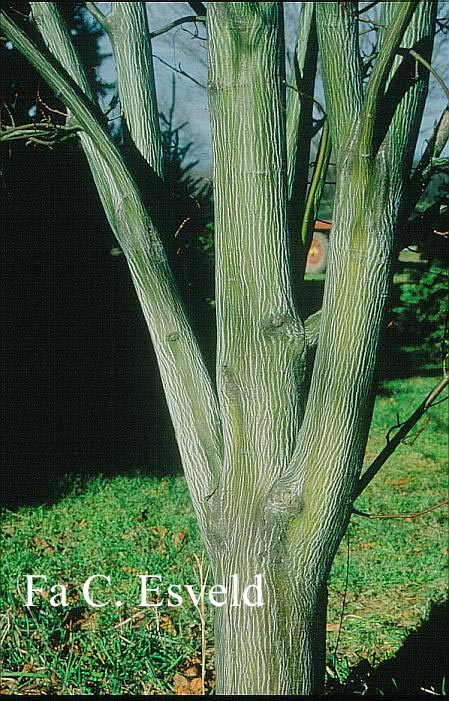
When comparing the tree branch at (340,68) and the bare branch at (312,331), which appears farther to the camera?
the bare branch at (312,331)

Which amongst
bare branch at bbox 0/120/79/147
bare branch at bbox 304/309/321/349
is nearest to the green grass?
bare branch at bbox 304/309/321/349

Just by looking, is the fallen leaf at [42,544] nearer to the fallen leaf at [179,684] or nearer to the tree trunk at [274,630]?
the fallen leaf at [179,684]

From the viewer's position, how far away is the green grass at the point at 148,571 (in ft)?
10.6

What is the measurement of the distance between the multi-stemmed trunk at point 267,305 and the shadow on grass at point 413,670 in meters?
1.02

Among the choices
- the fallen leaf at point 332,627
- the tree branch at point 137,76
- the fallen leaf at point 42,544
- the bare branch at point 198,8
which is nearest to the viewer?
the tree branch at point 137,76

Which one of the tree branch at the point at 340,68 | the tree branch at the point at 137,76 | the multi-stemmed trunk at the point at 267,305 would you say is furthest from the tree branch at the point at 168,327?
the tree branch at the point at 340,68

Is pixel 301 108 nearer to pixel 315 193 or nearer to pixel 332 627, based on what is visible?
pixel 315 193

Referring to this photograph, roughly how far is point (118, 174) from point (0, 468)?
509 cm

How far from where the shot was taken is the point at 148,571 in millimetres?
4477

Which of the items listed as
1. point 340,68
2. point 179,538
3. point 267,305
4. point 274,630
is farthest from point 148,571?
point 340,68

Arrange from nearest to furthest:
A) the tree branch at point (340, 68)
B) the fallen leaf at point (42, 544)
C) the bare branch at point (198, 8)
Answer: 1. the tree branch at point (340, 68)
2. the bare branch at point (198, 8)
3. the fallen leaf at point (42, 544)

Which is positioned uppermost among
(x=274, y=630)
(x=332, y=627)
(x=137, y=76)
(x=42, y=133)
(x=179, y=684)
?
(x=137, y=76)

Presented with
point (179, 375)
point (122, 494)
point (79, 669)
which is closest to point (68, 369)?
point (122, 494)

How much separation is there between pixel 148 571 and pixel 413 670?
1.69 meters
